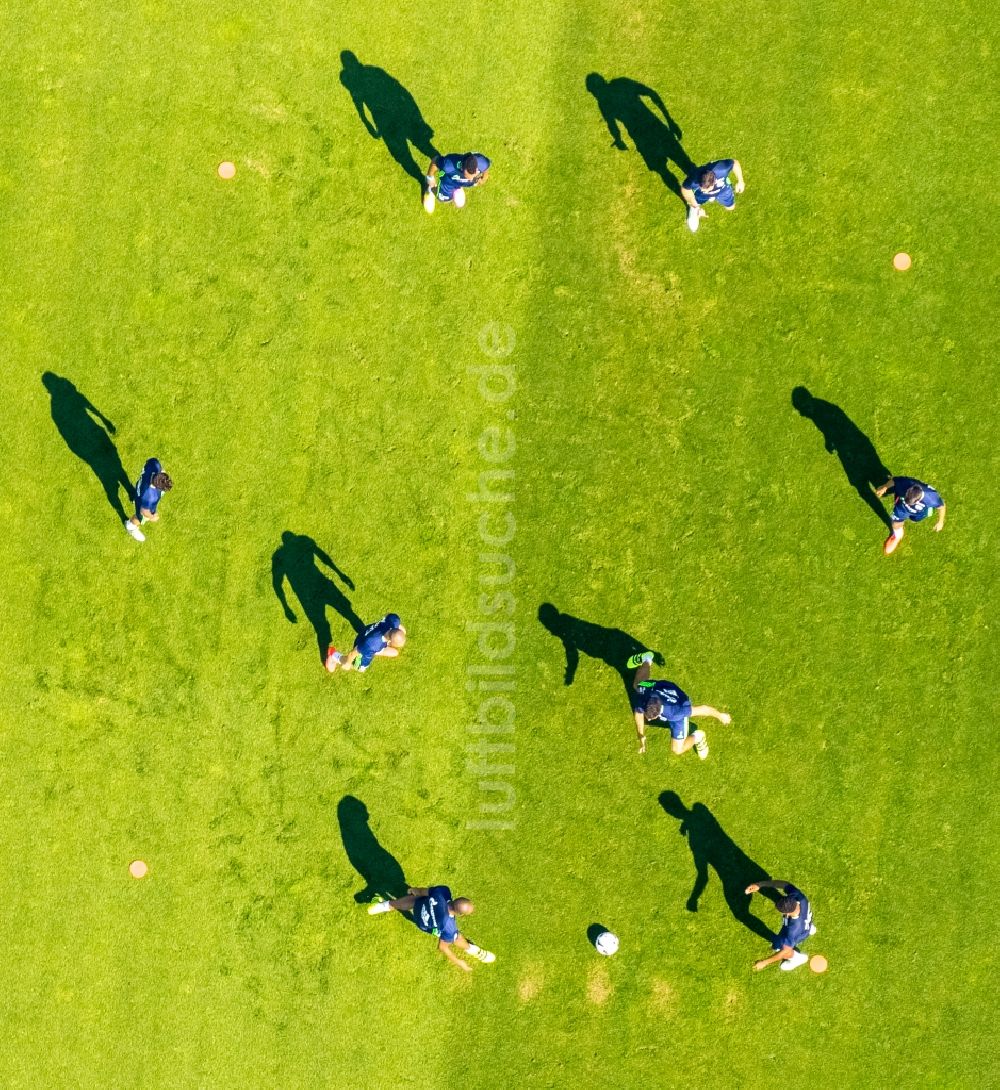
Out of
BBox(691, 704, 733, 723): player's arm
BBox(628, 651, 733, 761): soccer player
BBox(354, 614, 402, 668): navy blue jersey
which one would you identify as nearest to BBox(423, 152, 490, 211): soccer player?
BBox(354, 614, 402, 668): navy blue jersey

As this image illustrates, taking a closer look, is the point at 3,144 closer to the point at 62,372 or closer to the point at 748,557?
the point at 62,372

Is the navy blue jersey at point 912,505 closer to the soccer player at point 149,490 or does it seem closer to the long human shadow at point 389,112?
the long human shadow at point 389,112

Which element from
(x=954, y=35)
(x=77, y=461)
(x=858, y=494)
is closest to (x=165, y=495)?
(x=77, y=461)

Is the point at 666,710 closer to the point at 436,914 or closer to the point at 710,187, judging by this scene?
the point at 436,914

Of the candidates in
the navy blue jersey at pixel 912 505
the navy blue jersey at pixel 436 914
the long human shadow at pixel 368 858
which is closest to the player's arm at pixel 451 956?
the navy blue jersey at pixel 436 914

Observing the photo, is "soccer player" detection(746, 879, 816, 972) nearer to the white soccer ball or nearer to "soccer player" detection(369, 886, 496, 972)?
the white soccer ball

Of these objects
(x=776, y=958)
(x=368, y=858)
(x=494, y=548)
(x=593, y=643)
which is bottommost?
(x=776, y=958)

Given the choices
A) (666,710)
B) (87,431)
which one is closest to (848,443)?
(666,710)
